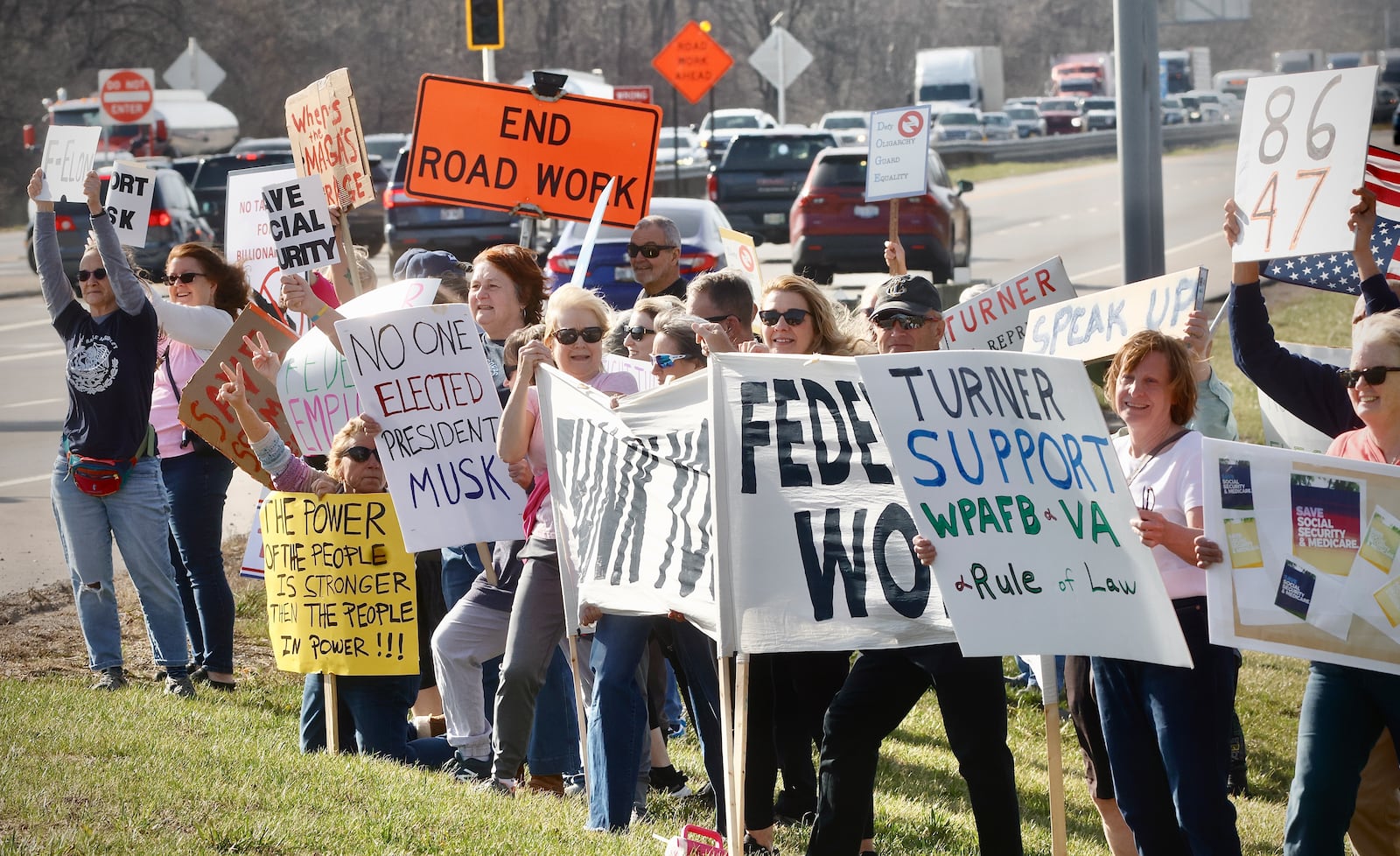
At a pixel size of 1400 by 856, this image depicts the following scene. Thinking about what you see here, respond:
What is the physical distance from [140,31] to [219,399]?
2038 inches

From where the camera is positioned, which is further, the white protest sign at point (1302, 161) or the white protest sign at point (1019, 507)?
the white protest sign at point (1302, 161)

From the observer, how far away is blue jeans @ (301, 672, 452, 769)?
617 cm

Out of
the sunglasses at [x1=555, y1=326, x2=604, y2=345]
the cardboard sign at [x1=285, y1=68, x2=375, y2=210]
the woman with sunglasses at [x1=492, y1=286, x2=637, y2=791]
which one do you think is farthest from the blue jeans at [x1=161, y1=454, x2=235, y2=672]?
the sunglasses at [x1=555, y1=326, x2=604, y2=345]

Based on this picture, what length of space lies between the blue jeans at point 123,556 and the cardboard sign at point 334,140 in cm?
161

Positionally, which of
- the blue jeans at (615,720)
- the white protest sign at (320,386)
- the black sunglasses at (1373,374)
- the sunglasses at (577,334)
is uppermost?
the sunglasses at (577,334)

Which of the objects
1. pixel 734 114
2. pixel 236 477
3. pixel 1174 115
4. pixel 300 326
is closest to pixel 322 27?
pixel 734 114

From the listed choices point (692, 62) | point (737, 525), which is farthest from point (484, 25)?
point (692, 62)

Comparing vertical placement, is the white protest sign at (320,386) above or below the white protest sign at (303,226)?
below

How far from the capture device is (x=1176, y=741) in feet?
14.7

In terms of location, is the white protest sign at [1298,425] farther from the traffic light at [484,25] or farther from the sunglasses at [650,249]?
the traffic light at [484,25]

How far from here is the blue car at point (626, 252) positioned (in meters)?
16.2

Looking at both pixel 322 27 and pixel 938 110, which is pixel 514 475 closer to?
pixel 938 110

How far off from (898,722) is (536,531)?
5.20 ft

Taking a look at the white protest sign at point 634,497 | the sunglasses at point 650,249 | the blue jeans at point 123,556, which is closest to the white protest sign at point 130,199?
the blue jeans at point 123,556
